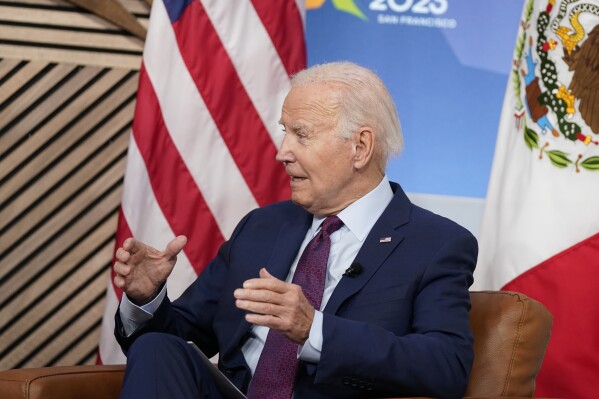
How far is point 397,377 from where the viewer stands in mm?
2322

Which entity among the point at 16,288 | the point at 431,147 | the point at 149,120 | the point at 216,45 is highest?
the point at 216,45

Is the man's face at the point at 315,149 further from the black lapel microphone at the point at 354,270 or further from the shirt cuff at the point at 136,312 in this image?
the shirt cuff at the point at 136,312

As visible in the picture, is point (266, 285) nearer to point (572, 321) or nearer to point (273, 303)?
point (273, 303)

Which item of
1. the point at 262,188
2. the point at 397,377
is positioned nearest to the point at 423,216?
the point at 397,377

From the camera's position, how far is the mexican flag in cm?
324

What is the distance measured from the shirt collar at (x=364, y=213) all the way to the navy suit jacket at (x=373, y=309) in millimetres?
41

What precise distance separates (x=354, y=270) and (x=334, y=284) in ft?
0.34

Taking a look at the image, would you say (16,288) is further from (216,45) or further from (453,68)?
(453,68)

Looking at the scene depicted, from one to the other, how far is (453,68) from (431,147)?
374mm

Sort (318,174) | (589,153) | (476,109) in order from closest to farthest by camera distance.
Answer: (318,174)
(589,153)
(476,109)

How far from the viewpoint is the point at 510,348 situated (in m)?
2.55

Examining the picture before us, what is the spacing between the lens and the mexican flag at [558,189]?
3.24m

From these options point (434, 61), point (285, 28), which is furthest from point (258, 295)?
point (434, 61)

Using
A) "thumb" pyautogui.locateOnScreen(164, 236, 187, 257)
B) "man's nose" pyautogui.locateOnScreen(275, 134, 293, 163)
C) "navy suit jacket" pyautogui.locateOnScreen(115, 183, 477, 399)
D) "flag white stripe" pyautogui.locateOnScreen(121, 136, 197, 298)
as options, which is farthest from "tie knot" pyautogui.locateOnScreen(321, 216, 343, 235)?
"flag white stripe" pyautogui.locateOnScreen(121, 136, 197, 298)
